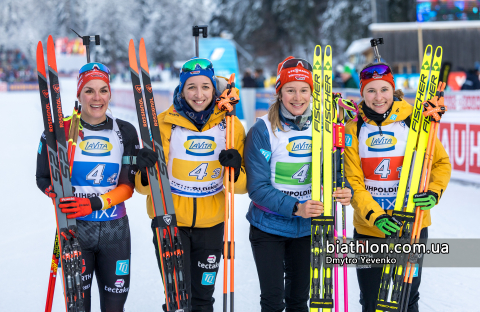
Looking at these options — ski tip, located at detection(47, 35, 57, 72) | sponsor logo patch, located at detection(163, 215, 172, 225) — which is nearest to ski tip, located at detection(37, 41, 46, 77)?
ski tip, located at detection(47, 35, 57, 72)

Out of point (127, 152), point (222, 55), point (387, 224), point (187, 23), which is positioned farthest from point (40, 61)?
point (187, 23)

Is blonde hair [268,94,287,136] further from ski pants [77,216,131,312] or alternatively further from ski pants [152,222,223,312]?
ski pants [77,216,131,312]

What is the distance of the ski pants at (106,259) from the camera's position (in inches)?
96.8

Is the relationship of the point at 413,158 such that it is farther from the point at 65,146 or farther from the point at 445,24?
the point at 445,24

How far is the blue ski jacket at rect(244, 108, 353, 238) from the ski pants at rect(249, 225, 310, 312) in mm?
56

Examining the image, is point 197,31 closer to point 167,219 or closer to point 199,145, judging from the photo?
point 199,145

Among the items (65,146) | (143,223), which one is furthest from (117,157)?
(143,223)

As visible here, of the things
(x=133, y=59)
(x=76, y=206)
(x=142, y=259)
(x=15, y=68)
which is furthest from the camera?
(x=15, y=68)

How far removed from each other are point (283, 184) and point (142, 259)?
7.72ft

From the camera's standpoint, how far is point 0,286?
380cm

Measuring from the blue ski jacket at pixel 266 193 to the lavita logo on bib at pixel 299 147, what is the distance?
0.21ft

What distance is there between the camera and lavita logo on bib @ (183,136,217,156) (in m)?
2.53

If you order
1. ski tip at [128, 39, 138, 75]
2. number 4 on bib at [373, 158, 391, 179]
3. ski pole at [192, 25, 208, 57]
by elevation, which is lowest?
number 4 on bib at [373, 158, 391, 179]

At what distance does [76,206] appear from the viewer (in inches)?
92.3
